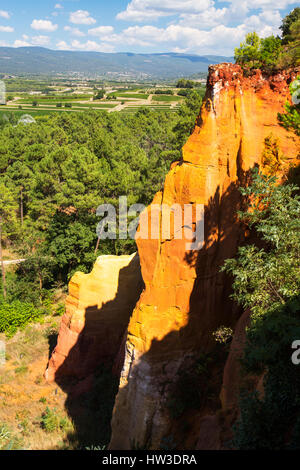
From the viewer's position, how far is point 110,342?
2094 cm

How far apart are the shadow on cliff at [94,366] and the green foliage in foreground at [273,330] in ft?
33.1

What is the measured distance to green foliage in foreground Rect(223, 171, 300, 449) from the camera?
7.31m

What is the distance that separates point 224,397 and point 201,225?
560cm

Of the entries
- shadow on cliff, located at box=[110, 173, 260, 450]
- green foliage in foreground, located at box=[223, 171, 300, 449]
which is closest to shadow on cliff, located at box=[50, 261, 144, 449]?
shadow on cliff, located at box=[110, 173, 260, 450]

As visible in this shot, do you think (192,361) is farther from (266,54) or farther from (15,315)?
(15,315)

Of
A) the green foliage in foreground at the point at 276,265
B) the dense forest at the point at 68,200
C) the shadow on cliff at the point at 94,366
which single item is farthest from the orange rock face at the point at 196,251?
the dense forest at the point at 68,200

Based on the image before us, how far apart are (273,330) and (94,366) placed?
15395 millimetres

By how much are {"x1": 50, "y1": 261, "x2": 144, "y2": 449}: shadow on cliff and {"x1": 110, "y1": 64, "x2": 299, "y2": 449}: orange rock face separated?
5382mm

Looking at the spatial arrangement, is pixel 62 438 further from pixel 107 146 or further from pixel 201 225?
pixel 107 146

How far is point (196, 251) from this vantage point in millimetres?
12703

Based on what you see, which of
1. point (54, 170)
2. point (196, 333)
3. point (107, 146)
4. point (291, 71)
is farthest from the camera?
point (107, 146)

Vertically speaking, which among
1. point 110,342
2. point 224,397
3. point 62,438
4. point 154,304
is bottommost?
point 62,438

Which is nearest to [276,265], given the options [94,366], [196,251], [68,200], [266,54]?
[196,251]

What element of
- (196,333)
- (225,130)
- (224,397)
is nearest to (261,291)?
(224,397)
